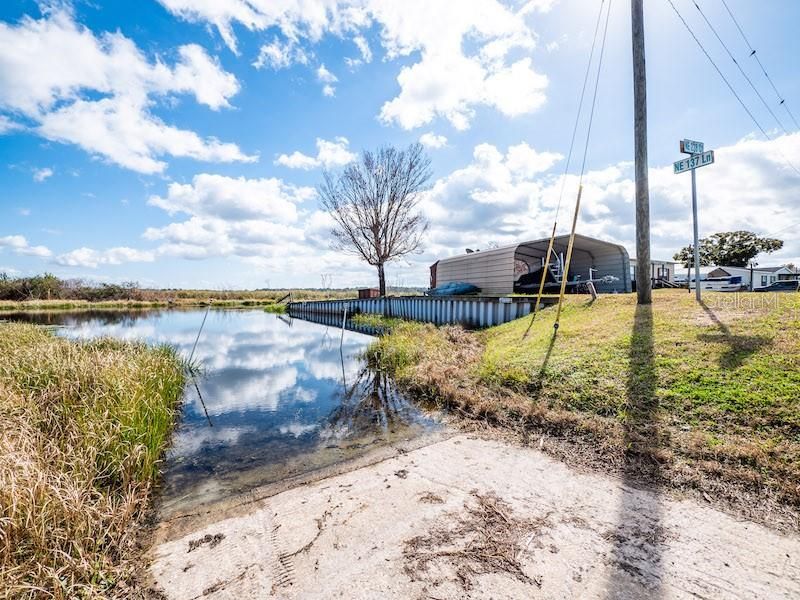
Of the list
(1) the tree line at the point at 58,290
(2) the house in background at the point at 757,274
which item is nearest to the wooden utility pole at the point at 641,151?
(2) the house in background at the point at 757,274

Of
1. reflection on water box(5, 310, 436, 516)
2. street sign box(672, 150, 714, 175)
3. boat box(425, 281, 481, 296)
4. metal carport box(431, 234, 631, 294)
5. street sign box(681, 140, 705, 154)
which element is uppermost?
street sign box(681, 140, 705, 154)

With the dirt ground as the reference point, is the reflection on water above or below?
below

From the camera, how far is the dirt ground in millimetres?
→ 2215

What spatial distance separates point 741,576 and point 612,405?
8.60 feet

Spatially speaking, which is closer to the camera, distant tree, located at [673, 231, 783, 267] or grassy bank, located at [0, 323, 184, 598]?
grassy bank, located at [0, 323, 184, 598]

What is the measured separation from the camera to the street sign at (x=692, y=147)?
766 cm

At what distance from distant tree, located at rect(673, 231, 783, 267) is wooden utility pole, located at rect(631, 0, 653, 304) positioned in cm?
4124

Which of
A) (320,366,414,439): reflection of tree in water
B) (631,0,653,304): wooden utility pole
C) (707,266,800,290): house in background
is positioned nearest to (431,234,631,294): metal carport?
(631,0,653,304): wooden utility pole

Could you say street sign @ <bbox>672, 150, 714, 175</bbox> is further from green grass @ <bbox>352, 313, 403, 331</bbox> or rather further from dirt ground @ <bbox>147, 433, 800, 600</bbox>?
green grass @ <bbox>352, 313, 403, 331</bbox>

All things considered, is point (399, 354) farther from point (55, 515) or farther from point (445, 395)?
point (55, 515)

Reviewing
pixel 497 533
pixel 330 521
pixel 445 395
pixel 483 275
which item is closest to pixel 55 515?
pixel 330 521

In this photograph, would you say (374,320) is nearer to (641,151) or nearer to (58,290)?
(641,151)

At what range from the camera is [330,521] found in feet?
10.0

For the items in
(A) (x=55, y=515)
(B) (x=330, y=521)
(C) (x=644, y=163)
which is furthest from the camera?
(C) (x=644, y=163)
